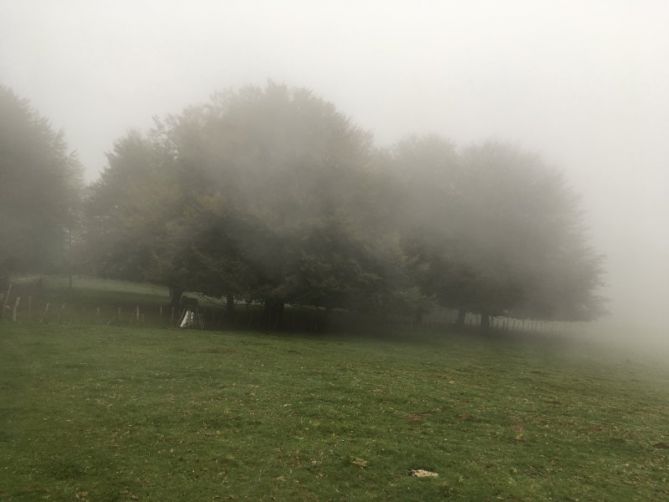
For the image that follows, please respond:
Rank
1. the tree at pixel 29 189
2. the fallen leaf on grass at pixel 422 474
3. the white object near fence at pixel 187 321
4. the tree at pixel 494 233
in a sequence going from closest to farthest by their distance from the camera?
the fallen leaf on grass at pixel 422 474 → the white object near fence at pixel 187 321 → the tree at pixel 29 189 → the tree at pixel 494 233

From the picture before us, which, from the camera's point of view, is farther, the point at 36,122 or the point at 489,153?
the point at 489,153

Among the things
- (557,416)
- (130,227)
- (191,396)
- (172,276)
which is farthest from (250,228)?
(557,416)

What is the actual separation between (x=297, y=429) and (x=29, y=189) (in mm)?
29987

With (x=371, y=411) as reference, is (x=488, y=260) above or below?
above

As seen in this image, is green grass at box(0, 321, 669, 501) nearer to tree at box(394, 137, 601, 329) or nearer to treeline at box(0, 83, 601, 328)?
treeline at box(0, 83, 601, 328)

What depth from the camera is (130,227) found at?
34781 mm

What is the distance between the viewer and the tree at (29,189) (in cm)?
3219

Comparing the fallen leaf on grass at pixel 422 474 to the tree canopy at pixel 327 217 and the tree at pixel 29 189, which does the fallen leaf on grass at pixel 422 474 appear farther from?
the tree at pixel 29 189

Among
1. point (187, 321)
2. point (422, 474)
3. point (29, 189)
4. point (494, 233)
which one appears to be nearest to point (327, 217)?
point (187, 321)

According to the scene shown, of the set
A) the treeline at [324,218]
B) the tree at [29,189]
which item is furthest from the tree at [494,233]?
the tree at [29,189]

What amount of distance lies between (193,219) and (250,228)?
3.36 metres

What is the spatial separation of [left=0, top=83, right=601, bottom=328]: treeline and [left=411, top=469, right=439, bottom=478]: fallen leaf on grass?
20380 mm

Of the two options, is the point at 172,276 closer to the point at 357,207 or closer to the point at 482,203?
the point at 357,207

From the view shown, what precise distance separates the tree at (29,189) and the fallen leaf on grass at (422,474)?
99.8 ft
